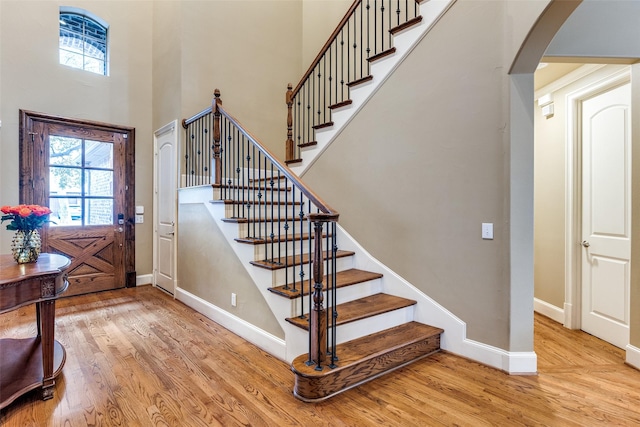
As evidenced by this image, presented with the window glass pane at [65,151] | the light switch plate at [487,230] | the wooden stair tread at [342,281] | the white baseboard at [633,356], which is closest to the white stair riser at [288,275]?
the wooden stair tread at [342,281]

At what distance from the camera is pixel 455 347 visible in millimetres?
2572

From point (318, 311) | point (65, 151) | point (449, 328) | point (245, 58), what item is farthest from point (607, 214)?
point (65, 151)

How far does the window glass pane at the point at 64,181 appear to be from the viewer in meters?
4.05

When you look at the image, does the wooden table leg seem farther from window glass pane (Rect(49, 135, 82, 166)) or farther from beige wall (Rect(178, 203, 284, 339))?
window glass pane (Rect(49, 135, 82, 166))

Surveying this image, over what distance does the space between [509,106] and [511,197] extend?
0.64 metres

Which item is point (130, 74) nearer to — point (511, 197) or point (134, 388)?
point (134, 388)

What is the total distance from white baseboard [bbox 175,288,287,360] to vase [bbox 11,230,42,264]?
1568mm

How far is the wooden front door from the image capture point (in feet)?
12.9

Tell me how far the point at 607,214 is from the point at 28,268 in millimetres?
4641

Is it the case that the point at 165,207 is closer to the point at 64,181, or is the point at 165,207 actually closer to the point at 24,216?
the point at 64,181

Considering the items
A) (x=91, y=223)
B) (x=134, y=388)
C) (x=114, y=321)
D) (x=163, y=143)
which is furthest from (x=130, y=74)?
(x=134, y=388)

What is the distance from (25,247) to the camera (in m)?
2.12

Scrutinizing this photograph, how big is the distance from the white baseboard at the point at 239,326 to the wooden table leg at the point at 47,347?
133 cm

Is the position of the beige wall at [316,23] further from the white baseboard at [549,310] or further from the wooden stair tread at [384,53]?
the white baseboard at [549,310]
